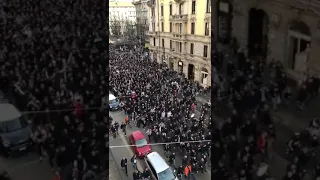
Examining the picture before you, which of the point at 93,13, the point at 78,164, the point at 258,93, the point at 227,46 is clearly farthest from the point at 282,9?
the point at 78,164

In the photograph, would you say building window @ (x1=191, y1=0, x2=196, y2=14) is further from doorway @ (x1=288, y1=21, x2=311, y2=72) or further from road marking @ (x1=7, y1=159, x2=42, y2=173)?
road marking @ (x1=7, y1=159, x2=42, y2=173)

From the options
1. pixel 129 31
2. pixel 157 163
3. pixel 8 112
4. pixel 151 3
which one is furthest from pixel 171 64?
pixel 8 112

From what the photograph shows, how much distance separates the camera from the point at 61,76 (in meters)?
2.77

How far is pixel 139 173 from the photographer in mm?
3676

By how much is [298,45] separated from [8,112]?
2461mm

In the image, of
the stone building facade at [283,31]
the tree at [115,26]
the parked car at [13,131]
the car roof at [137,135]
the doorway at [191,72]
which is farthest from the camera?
the tree at [115,26]

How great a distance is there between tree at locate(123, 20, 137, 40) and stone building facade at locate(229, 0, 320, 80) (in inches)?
150

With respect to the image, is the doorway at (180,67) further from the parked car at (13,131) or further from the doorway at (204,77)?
the parked car at (13,131)

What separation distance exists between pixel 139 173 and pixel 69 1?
6.79 ft

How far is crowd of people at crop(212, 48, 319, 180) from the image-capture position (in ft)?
8.43

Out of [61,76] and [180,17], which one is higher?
[180,17]

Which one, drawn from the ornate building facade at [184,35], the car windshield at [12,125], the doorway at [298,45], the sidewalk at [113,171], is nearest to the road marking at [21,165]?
the car windshield at [12,125]

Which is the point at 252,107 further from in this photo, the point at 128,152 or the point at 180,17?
the point at 180,17

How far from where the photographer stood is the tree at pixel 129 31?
6389mm
